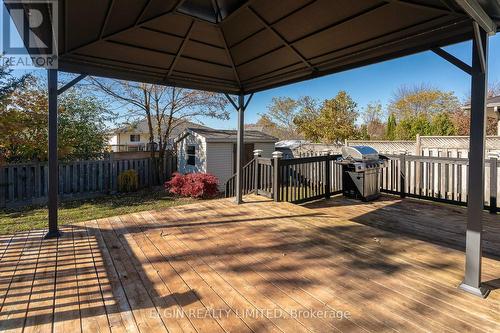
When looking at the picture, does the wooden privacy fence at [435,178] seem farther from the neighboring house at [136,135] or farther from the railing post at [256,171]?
the neighboring house at [136,135]

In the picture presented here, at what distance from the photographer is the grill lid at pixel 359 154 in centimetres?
621

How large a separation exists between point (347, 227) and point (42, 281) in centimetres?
373

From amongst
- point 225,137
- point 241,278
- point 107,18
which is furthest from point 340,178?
point 225,137

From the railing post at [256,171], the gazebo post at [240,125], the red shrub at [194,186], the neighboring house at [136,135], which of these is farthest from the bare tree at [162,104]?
the gazebo post at [240,125]

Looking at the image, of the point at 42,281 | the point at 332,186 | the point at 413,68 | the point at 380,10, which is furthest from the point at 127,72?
the point at 413,68

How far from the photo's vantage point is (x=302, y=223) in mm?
4250

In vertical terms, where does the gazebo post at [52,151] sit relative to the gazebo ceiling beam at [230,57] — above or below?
below

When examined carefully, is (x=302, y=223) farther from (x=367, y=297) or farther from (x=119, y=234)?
(x=119, y=234)

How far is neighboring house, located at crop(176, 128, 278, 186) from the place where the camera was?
1197cm

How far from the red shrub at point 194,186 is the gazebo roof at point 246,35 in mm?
5129

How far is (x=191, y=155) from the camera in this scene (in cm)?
1285

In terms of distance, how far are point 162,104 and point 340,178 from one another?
30.0 ft

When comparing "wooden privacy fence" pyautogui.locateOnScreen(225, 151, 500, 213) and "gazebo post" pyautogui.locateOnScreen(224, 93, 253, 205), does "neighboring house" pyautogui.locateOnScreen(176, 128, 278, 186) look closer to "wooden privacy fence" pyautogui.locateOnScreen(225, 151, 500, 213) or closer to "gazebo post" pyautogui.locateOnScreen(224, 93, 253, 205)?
"wooden privacy fence" pyautogui.locateOnScreen(225, 151, 500, 213)

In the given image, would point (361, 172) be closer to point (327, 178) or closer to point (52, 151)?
point (327, 178)
